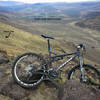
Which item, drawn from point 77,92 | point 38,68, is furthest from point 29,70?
point 77,92

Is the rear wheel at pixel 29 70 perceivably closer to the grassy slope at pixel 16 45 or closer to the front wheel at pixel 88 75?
the front wheel at pixel 88 75

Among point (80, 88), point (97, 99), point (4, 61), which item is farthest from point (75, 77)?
point (4, 61)

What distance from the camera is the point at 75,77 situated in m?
4.59

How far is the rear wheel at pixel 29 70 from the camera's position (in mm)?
4074

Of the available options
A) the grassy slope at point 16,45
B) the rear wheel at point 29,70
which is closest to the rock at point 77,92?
the rear wheel at point 29,70

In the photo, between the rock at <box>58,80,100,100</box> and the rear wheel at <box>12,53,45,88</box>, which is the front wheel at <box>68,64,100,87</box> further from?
the rear wheel at <box>12,53,45,88</box>

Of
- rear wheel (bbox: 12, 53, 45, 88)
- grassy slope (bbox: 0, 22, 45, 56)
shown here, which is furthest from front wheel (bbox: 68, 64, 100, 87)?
grassy slope (bbox: 0, 22, 45, 56)

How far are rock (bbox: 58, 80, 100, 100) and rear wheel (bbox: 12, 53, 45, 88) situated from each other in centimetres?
83

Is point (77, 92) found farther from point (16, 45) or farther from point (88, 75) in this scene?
point (16, 45)

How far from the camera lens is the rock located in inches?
140

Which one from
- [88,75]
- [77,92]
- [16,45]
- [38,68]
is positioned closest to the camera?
[77,92]

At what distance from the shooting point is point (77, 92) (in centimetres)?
367

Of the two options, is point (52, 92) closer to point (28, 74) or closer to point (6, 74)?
point (28, 74)

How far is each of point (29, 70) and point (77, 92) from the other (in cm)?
141
